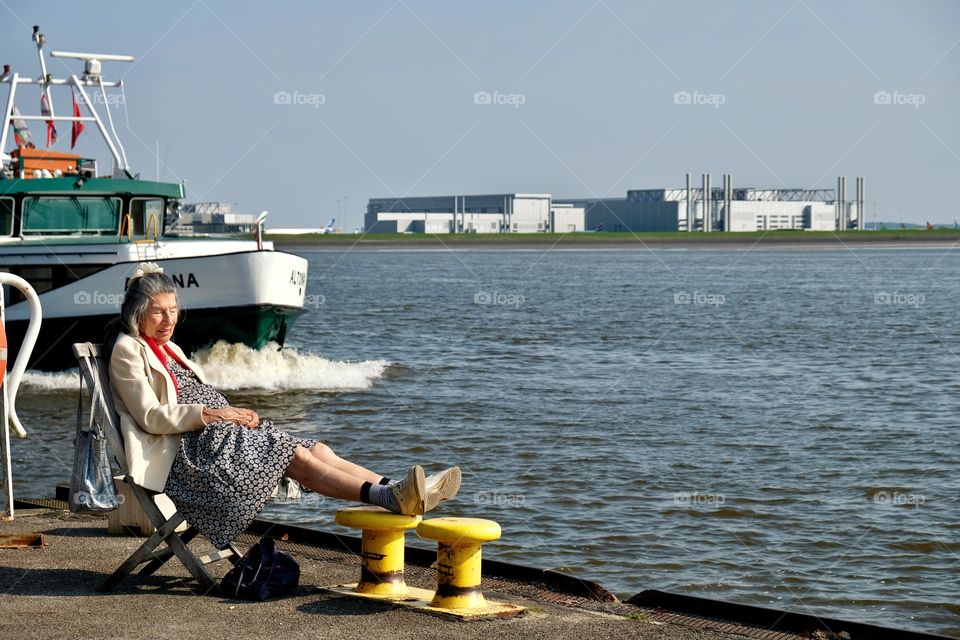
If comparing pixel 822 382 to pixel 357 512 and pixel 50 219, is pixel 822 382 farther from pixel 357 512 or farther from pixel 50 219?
pixel 357 512

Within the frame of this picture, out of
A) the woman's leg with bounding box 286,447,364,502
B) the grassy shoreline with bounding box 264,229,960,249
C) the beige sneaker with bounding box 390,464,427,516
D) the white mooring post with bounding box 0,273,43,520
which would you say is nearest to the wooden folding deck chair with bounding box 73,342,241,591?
the woman's leg with bounding box 286,447,364,502

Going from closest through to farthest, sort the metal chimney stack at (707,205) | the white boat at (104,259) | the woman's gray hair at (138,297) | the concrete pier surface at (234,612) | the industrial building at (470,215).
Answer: the concrete pier surface at (234,612)
the woman's gray hair at (138,297)
the white boat at (104,259)
the metal chimney stack at (707,205)
the industrial building at (470,215)

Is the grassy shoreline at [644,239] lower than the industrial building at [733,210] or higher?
lower

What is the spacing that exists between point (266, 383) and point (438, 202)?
491 feet

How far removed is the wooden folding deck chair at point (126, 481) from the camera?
5.57 m

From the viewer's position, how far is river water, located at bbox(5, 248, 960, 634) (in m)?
8.80

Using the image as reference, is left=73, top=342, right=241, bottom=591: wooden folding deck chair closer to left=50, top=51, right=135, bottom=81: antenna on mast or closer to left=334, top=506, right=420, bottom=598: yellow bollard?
left=334, top=506, right=420, bottom=598: yellow bollard

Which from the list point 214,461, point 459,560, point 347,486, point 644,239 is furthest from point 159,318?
point 644,239

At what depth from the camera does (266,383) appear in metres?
19.8

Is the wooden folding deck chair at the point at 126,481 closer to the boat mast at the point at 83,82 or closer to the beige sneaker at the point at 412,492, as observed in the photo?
the beige sneaker at the point at 412,492

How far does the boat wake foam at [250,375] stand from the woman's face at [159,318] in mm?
13658

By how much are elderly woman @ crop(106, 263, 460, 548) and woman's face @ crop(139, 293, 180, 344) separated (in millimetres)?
84

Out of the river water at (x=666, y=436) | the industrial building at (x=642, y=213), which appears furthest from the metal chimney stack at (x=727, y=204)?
the river water at (x=666, y=436)

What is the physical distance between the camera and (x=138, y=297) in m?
5.74
